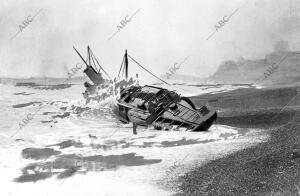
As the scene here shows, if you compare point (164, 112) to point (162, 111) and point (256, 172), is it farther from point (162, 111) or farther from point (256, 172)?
point (256, 172)

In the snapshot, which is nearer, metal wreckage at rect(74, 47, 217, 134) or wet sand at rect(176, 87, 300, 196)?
wet sand at rect(176, 87, 300, 196)

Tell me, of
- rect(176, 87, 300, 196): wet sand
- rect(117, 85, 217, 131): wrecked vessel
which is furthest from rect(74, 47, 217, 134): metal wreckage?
rect(176, 87, 300, 196): wet sand

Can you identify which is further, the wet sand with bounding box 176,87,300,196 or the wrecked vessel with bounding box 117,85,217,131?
the wrecked vessel with bounding box 117,85,217,131

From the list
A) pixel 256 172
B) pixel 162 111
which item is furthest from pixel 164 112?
pixel 256 172

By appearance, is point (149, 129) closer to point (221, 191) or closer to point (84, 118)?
point (84, 118)

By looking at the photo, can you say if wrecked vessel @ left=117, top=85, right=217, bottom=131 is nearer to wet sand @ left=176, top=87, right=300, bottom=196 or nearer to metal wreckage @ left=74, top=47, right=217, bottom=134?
metal wreckage @ left=74, top=47, right=217, bottom=134

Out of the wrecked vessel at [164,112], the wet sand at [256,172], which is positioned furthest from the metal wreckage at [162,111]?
the wet sand at [256,172]

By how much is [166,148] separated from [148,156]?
89.4 inches

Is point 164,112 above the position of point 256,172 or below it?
above

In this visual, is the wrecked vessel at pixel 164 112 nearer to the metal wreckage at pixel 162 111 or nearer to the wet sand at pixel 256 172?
the metal wreckage at pixel 162 111

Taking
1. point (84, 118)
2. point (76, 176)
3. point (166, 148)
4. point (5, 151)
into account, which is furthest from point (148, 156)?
point (84, 118)

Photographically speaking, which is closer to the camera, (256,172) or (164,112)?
(256,172)

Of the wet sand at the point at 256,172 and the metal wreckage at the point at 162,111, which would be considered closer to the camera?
the wet sand at the point at 256,172

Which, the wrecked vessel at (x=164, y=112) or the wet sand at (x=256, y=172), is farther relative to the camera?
the wrecked vessel at (x=164, y=112)
